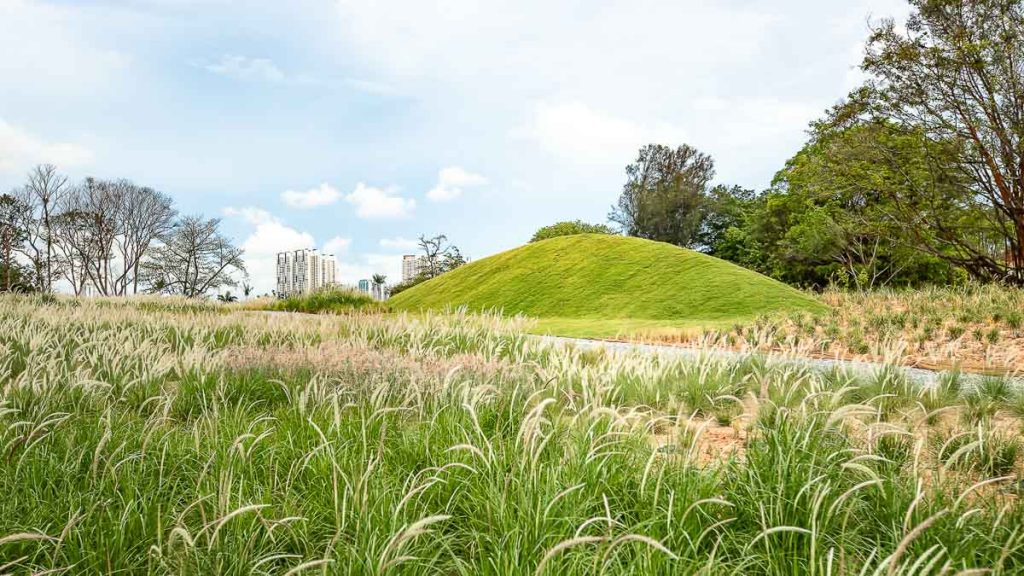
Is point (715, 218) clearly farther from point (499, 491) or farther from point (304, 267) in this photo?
point (499, 491)

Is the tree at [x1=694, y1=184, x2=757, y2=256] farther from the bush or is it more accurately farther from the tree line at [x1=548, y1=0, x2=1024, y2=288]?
the bush

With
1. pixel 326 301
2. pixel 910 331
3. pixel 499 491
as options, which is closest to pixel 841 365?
pixel 499 491

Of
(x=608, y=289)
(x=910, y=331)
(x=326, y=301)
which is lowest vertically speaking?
(x=910, y=331)

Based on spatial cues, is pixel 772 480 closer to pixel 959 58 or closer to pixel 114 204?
pixel 959 58

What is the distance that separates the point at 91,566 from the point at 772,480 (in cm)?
231

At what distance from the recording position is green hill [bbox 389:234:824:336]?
15.7 m

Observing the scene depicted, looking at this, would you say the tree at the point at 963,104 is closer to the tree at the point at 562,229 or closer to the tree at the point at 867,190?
the tree at the point at 867,190

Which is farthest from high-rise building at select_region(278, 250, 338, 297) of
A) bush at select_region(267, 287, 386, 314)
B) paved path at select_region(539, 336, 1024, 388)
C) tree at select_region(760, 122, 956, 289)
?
paved path at select_region(539, 336, 1024, 388)

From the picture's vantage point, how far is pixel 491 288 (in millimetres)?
22250

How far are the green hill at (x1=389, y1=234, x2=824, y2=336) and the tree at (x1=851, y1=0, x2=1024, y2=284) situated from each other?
562cm

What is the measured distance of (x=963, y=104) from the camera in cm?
1606

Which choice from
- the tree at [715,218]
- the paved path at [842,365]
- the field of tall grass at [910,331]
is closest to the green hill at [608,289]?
the field of tall grass at [910,331]

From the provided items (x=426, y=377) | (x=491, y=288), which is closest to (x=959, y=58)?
(x=491, y=288)

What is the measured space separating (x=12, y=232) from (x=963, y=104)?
131ft
